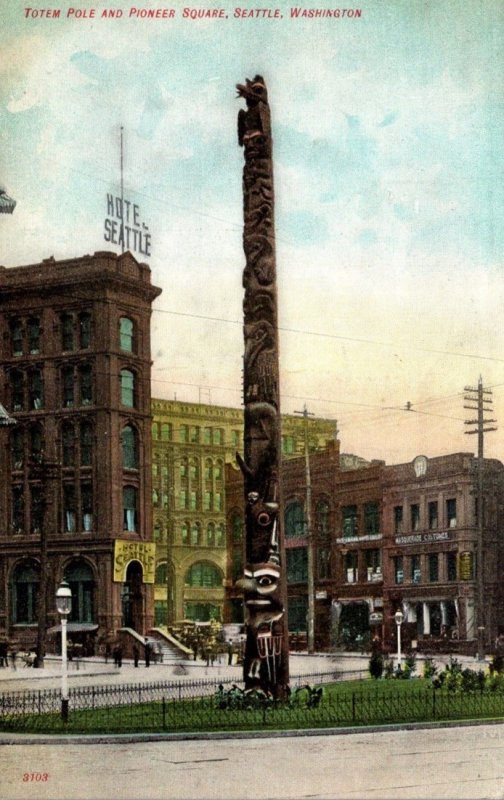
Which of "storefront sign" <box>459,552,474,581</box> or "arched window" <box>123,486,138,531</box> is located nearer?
"arched window" <box>123,486,138,531</box>

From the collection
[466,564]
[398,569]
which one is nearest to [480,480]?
[466,564]

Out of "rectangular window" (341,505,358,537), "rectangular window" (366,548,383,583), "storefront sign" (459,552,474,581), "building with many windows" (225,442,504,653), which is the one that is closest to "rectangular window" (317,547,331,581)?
"building with many windows" (225,442,504,653)

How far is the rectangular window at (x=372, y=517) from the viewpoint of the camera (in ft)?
117

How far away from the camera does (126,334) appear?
2423 cm

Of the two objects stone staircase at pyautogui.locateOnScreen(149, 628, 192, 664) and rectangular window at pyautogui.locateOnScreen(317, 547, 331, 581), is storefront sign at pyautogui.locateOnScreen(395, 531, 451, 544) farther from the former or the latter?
stone staircase at pyautogui.locateOnScreen(149, 628, 192, 664)

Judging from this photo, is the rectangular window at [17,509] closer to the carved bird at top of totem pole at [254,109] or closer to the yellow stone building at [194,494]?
A: the yellow stone building at [194,494]

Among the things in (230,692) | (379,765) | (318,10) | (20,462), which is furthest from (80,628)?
(318,10)

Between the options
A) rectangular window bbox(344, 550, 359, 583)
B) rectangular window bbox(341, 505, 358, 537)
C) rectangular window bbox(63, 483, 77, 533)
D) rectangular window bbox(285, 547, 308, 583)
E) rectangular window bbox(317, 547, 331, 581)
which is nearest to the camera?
rectangular window bbox(63, 483, 77, 533)

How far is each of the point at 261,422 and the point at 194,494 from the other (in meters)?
6.41

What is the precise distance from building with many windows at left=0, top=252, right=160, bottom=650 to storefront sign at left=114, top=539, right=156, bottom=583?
0.27 feet

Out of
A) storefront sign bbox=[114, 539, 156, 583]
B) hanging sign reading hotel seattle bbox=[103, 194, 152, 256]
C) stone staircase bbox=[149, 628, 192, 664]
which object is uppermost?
hanging sign reading hotel seattle bbox=[103, 194, 152, 256]

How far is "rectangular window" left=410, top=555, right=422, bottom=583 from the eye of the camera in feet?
105

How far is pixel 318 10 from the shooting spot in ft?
63.3

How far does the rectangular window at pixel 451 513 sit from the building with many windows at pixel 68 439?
8775mm
